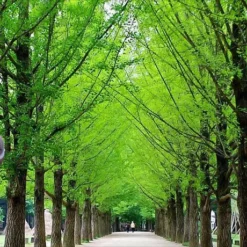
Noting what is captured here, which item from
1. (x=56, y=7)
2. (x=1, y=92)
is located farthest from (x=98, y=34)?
(x=1, y=92)

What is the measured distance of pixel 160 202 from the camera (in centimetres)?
3819

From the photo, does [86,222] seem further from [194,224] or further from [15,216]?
[15,216]

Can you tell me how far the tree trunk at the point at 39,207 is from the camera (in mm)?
13031

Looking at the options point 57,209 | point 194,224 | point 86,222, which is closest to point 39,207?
point 57,209

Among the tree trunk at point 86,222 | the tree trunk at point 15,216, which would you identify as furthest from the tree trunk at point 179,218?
the tree trunk at point 15,216

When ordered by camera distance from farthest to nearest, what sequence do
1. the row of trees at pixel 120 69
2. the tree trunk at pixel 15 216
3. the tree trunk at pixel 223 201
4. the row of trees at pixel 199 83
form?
the tree trunk at pixel 223 201
the tree trunk at pixel 15 216
the row of trees at pixel 199 83
the row of trees at pixel 120 69

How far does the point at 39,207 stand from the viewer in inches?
534

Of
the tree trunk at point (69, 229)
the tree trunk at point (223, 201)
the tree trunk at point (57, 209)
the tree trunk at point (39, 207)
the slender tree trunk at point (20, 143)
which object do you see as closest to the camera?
the slender tree trunk at point (20, 143)

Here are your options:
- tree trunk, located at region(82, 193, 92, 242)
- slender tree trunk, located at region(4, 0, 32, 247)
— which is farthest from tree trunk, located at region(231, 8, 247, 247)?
tree trunk, located at region(82, 193, 92, 242)

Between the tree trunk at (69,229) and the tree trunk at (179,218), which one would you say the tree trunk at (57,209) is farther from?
the tree trunk at (179,218)

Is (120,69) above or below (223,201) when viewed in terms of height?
above

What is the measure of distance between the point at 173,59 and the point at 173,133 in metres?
3.67

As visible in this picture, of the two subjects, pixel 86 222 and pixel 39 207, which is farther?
pixel 86 222

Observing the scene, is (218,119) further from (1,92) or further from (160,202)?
(160,202)
